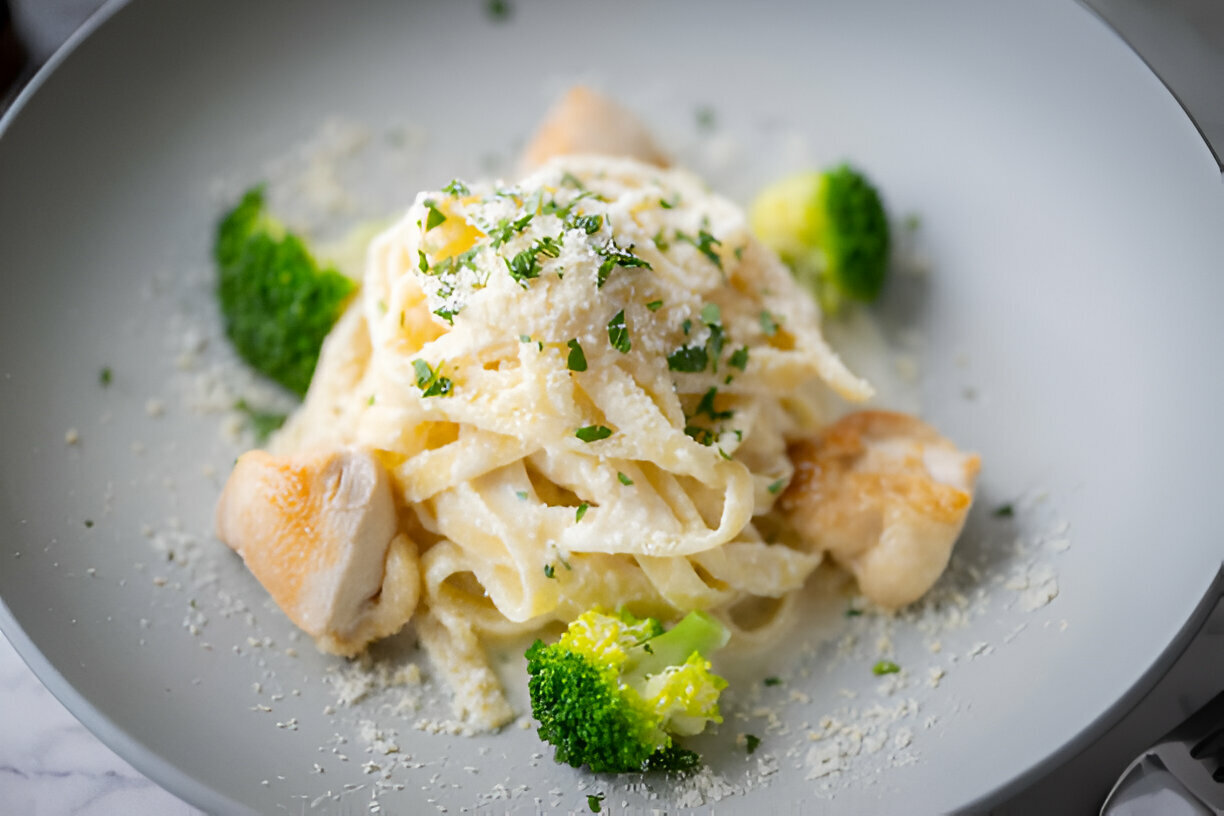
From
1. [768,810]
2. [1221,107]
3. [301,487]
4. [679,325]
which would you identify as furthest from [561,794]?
[1221,107]

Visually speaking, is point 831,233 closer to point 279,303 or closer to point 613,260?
point 613,260

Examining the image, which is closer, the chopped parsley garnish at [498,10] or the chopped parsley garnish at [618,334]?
the chopped parsley garnish at [618,334]

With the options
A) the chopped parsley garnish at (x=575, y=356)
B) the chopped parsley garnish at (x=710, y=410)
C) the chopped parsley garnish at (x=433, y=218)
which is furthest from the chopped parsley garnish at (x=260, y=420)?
the chopped parsley garnish at (x=710, y=410)

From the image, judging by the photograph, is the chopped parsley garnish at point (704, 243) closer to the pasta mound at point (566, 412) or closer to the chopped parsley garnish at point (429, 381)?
the pasta mound at point (566, 412)

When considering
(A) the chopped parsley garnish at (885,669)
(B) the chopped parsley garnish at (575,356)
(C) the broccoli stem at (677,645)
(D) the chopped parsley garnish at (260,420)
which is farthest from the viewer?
(D) the chopped parsley garnish at (260,420)

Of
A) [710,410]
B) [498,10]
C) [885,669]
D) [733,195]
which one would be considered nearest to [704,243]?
[710,410]

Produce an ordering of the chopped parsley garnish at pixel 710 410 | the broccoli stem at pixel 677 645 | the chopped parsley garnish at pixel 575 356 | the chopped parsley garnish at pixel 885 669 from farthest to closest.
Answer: the chopped parsley garnish at pixel 710 410, the chopped parsley garnish at pixel 885 669, the chopped parsley garnish at pixel 575 356, the broccoli stem at pixel 677 645

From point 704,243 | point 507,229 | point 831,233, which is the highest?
point 507,229

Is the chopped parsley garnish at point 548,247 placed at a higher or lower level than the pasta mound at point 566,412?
higher
